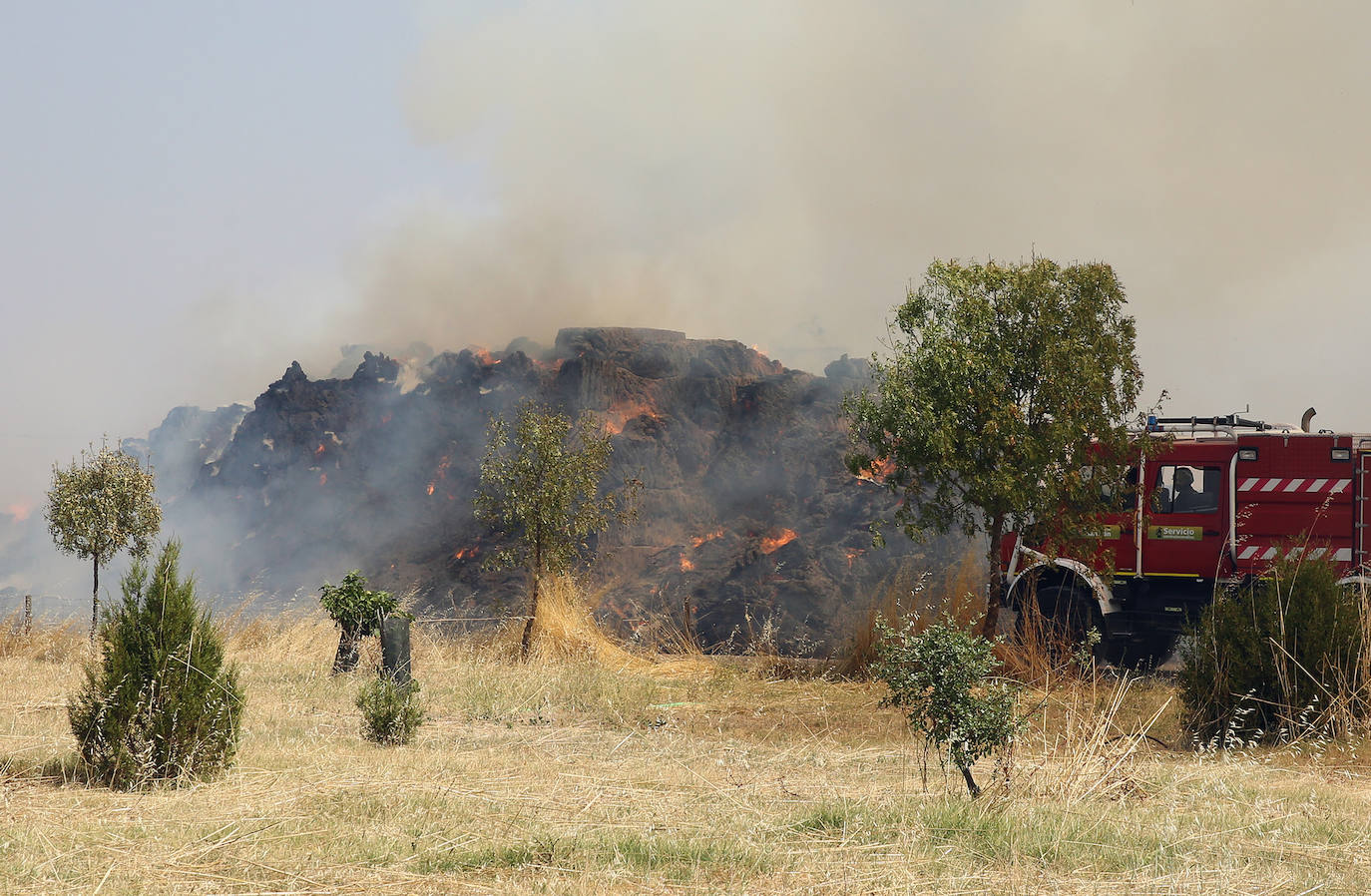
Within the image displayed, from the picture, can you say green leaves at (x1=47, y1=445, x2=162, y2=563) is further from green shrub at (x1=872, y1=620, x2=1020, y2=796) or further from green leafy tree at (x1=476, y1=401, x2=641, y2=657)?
green shrub at (x1=872, y1=620, x2=1020, y2=796)

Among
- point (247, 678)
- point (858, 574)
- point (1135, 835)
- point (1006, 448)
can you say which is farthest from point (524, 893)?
point (858, 574)

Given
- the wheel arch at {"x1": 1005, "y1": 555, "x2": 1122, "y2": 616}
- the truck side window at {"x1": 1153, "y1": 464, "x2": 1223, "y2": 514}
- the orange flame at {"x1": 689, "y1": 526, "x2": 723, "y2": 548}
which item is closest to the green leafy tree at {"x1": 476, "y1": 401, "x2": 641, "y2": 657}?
the wheel arch at {"x1": 1005, "y1": 555, "x2": 1122, "y2": 616}

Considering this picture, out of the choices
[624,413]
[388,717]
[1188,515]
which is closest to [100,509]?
[388,717]

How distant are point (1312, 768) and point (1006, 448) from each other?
5770 mm

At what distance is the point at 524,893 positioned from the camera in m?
4.28

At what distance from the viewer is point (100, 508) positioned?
17.7 metres

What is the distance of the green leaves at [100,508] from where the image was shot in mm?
17656

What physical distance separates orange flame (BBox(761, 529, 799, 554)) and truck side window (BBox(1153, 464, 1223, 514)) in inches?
600

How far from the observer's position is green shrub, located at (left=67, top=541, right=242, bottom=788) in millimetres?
6578

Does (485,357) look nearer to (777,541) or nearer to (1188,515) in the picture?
(777,541)

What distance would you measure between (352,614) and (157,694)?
6.33 metres

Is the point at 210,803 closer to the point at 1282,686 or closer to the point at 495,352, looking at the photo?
the point at 1282,686

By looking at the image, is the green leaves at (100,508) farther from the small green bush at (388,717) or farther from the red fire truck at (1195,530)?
the red fire truck at (1195,530)

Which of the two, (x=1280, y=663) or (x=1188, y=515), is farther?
(x=1188, y=515)
